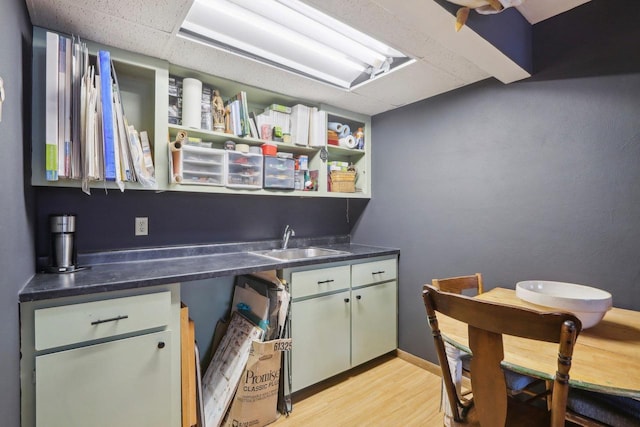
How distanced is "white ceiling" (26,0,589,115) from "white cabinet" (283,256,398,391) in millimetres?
1282

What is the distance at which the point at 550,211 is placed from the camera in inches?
67.7

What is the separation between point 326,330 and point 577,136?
1.87 metres

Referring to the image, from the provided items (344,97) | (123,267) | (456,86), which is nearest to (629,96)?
(456,86)

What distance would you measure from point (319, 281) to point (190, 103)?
4.58 ft

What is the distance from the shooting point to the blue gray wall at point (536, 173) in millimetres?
1490

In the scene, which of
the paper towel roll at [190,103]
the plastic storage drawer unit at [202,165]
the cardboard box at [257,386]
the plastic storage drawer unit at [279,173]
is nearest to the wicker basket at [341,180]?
the plastic storage drawer unit at [279,173]

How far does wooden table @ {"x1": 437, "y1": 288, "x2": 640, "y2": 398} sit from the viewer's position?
0.80 m

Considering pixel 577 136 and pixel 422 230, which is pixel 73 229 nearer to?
pixel 422 230

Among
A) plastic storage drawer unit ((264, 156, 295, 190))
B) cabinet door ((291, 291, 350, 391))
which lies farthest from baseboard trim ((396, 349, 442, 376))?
plastic storage drawer unit ((264, 156, 295, 190))

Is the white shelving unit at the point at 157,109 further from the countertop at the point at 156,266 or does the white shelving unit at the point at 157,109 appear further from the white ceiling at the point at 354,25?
the countertop at the point at 156,266

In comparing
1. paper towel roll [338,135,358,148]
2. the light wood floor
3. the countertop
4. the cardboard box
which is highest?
paper towel roll [338,135,358,148]

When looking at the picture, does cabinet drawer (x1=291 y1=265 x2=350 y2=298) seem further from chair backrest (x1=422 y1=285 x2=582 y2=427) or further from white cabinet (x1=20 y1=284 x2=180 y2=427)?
chair backrest (x1=422 y1=285 x2=582 y2=427)

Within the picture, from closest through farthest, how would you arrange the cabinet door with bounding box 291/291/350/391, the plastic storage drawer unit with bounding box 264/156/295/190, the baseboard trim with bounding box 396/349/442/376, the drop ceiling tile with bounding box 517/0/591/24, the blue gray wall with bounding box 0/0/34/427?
the blue gray wall with bounding box 0/0/34/427 → the drop ceiling tile with bounding box 517/0/591/24 → the cabinet door with bounding box 291/291/350/391 → the plastic storage drawer unit with bounding box 264/156/295/190 → the baseboard trim with bounding box 396/349/442/376

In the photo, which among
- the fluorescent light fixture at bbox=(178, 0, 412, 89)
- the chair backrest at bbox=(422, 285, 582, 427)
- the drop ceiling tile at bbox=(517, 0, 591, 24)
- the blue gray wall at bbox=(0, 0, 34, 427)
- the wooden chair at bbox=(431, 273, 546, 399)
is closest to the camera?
the chair backrest at bbox=(422, 285, 582, 427)
